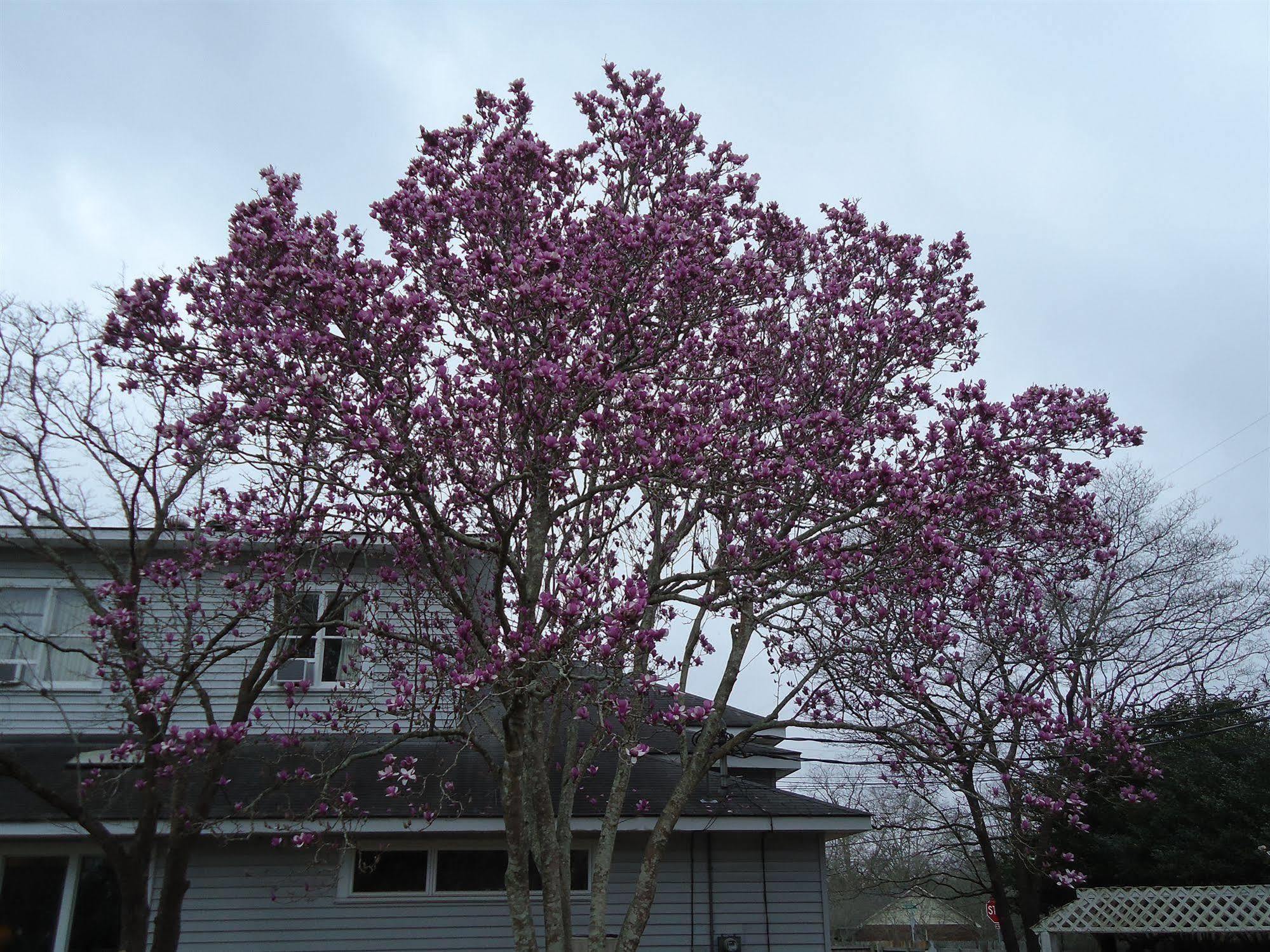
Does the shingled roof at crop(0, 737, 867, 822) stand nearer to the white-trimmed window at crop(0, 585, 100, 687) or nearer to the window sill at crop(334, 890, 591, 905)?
the white-trimmed window at crop(0, 585, 100, 687)

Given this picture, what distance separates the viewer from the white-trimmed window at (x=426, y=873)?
33.3 feet

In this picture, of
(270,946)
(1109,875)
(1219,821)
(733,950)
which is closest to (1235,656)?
(1219,821)

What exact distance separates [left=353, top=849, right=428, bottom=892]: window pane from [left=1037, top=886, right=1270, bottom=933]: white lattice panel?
1089cm

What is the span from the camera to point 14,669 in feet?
38.5

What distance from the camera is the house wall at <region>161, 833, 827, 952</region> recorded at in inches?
386

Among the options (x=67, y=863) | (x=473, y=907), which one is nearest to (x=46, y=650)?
(x=67, y=863)

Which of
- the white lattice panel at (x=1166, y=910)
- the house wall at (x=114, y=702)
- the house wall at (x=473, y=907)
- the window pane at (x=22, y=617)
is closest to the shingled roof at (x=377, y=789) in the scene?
the house wall at (x=114, y=702)

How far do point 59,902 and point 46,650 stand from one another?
3.36m

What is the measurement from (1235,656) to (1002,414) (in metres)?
12.8

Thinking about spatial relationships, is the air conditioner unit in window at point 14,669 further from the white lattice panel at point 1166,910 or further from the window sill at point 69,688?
the white lattice panel at point 1166,910

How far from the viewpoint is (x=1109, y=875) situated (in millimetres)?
17141

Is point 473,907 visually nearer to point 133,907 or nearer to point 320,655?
point 133,907

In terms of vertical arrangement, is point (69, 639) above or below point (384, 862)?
above

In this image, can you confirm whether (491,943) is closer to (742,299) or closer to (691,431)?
(691,431)
